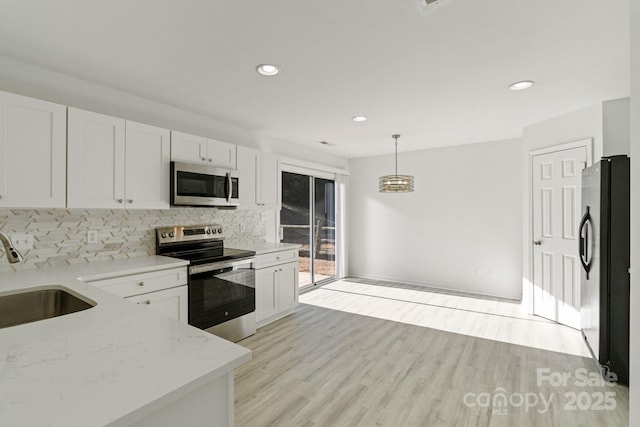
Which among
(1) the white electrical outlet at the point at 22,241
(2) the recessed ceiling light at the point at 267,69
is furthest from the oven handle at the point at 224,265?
(2) the recessed ceiling light at the point at 267,69

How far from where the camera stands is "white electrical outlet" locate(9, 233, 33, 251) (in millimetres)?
2225

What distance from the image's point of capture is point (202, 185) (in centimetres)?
309

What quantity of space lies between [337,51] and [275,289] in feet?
8.60

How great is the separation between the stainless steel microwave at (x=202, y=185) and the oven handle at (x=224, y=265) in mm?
613

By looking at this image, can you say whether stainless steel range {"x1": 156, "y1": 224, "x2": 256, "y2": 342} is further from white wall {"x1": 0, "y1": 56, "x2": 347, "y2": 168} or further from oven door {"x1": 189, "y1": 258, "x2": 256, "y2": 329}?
white wall {"x1": 0, "y1": 56, "x2": 347, "y2": 168}

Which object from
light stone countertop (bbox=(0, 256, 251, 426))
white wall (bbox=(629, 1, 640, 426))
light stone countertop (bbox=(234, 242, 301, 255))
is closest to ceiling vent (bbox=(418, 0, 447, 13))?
white wall (bbox=(629, 1, 640, 426))

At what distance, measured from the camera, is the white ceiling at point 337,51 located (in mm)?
1675

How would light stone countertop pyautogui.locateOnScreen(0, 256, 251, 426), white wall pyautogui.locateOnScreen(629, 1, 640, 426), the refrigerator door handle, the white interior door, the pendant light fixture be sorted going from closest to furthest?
light stone countertop pyautogui.locateOnScreen(0, 256, 251, 426) < white wall pyautogui.locateOnScreen(629, 1, 640, 426) < the refrigerator door handle < the white interior door < the pendant light fixture

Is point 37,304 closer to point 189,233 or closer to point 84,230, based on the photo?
point 84,230

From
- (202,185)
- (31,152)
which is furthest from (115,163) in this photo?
(202,185)

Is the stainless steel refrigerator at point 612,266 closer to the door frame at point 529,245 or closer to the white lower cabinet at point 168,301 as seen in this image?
the door frame at point 529,245

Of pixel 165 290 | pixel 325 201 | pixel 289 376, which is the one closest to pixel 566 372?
pixel 289 376

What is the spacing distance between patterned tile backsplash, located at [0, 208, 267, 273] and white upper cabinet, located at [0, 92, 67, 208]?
1.07 feet

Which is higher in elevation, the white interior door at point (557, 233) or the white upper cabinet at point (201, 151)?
the white upper cabinet at point (201, 151)
